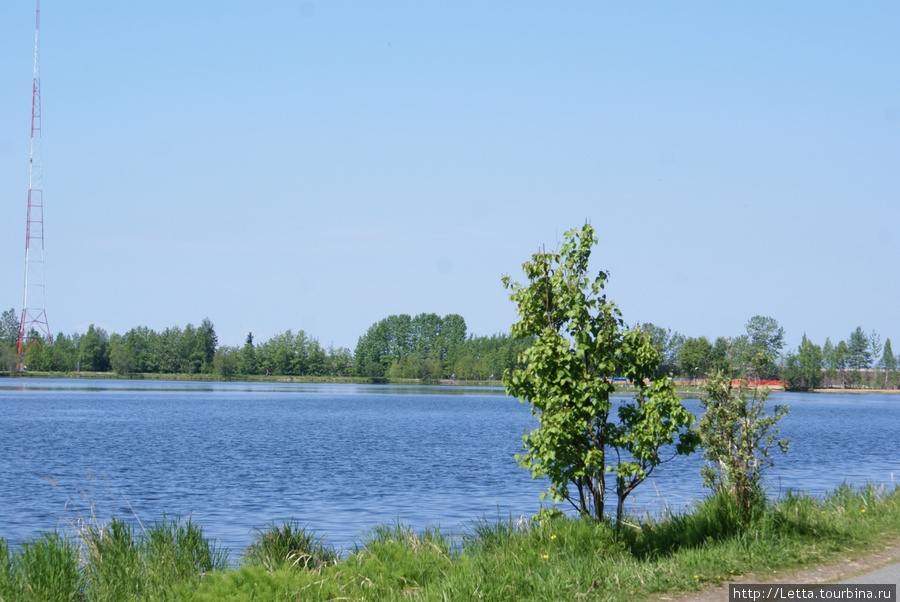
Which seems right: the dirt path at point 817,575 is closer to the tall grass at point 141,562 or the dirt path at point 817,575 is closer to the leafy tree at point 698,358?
the leafy tree at point 698,358

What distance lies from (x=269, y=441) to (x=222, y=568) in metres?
33.9

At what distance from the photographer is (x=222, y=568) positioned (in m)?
12.2

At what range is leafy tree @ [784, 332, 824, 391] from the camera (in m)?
188

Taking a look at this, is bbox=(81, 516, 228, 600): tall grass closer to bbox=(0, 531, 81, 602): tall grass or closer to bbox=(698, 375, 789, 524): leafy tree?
bbox=(0, 531, 81, 602): tall grass

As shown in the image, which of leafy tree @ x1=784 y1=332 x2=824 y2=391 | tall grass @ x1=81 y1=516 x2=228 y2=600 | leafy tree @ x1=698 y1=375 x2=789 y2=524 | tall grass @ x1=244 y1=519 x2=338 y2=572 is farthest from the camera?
leafy tree @ x1=784 y1=332 x2=824 y2=391

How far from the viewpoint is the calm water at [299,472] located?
21.4 m

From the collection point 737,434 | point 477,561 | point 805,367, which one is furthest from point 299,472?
point 805,367

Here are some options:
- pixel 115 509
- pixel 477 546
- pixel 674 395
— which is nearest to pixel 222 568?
pixel 477 546

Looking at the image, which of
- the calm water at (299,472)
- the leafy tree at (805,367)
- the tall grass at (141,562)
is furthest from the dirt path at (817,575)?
the leafy tree at (805,367)

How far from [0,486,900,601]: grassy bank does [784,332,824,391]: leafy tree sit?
18835 cm

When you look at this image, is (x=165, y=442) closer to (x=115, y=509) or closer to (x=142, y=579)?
(x=115, y=509)

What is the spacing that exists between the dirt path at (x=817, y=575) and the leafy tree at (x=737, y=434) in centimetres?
164

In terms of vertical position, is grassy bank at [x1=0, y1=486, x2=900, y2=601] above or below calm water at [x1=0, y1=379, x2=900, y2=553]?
above

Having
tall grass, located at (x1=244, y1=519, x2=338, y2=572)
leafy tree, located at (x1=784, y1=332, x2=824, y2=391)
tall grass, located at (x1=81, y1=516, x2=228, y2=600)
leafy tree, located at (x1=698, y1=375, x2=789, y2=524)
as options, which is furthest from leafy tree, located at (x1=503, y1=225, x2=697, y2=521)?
leafy tree, located at (x1=784, y1=332, x2=824, y2=391)
